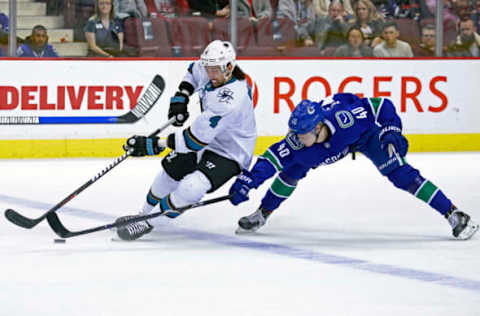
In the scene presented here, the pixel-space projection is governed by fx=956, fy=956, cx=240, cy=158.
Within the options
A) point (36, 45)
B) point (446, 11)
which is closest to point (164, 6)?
point (36, 45)

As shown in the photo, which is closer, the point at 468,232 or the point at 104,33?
the point at 468,232

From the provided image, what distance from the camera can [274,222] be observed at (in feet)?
15.6

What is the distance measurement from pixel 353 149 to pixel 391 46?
13.2ft

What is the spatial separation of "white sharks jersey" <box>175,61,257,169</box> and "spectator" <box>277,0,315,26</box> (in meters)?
3.56

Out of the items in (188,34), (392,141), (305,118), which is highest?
(188,34)

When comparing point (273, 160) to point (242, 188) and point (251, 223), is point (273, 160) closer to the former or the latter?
point (242, 188)

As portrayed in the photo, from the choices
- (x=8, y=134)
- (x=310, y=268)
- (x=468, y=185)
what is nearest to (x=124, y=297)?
(x=310, y=268)

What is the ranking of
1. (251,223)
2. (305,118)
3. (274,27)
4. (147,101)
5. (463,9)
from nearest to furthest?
(305,118) < (251,223) < (147,101) < (274,27) < (463,9)

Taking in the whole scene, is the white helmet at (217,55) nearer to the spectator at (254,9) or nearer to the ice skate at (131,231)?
the ice skate at (131,231)

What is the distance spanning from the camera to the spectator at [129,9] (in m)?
7.54

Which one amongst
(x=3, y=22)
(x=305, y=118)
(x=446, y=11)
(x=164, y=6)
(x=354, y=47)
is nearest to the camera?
(x=305, y=118)

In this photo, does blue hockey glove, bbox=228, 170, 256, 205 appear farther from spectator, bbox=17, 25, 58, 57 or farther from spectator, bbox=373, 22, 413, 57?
spectator, bbox=373, 22, 413, 57

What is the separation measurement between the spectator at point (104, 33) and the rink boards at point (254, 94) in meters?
0.10

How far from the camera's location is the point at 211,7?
7.74m
